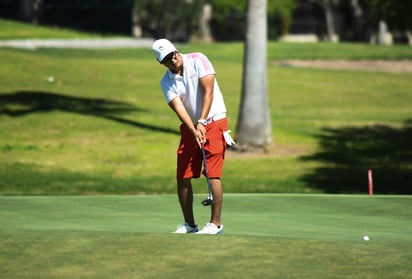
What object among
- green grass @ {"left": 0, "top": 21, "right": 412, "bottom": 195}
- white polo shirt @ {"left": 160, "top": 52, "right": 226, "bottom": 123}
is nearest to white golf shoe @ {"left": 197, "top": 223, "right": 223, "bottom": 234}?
white polo shirt @ {"left": 160, "top": 52, "right": 226, "bottom": 123}

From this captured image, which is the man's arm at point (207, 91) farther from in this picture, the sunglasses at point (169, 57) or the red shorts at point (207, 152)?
the sunglasses at point (169, 57)

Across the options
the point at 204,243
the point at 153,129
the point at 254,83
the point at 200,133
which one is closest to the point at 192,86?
the point at 200,133

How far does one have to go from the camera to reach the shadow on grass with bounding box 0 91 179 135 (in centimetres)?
2836

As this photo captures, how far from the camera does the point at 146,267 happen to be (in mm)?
8344

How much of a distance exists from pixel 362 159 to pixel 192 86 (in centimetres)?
1449

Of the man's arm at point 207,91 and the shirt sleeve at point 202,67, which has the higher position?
the shirt sleeve at point 202,67

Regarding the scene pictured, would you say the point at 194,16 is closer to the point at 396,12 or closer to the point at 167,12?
the point at 167,12

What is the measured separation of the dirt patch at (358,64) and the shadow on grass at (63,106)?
782 inches

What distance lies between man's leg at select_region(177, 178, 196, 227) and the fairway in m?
0.25

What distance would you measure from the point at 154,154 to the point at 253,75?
2658 millimetres

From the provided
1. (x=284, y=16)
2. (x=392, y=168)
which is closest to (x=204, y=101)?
(x=392, y=168)

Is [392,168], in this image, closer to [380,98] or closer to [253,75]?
[253,75]

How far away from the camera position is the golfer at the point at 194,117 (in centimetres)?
1009

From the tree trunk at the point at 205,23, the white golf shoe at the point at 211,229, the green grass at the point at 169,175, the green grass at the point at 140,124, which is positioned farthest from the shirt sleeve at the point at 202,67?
the tree trunk at the point at 205,23
